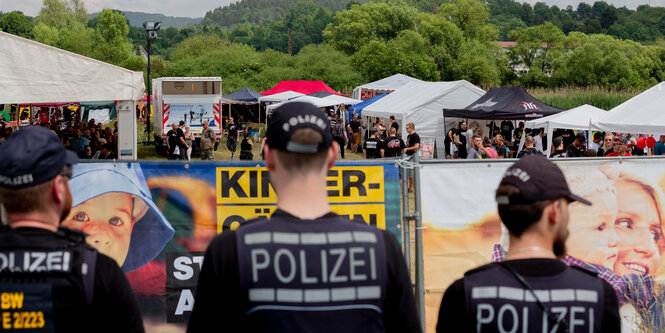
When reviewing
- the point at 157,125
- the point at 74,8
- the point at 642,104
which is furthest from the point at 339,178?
the point at 74,8

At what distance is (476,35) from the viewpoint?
104 metres

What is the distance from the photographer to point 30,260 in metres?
2.54

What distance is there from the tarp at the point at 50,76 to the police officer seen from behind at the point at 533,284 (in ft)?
34.7

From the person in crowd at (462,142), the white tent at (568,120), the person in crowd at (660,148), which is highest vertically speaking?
the white tent at (568,120)

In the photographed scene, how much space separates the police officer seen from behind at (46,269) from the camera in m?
2.53

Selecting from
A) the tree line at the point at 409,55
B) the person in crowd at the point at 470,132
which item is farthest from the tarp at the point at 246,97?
the person in crowd at the point at 470,132

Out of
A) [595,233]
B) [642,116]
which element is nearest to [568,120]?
[642,116]

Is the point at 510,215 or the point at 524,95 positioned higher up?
the point at 524,95

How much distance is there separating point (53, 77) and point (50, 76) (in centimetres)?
5

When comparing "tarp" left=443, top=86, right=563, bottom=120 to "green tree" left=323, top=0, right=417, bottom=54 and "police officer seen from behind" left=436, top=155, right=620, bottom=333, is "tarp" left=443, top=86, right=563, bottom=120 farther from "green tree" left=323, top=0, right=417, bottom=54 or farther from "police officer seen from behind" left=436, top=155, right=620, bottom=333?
"green tree" left=323, top=0, right=417, bottom=54

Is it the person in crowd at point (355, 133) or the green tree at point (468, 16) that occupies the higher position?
the green tree at point (468, 16)

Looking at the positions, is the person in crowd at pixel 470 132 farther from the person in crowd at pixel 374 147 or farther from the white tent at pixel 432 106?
the person in crowd at pixel 374 147

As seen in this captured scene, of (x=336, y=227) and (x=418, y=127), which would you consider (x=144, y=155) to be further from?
(x=336, y=227)

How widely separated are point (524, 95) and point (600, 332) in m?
21.8
